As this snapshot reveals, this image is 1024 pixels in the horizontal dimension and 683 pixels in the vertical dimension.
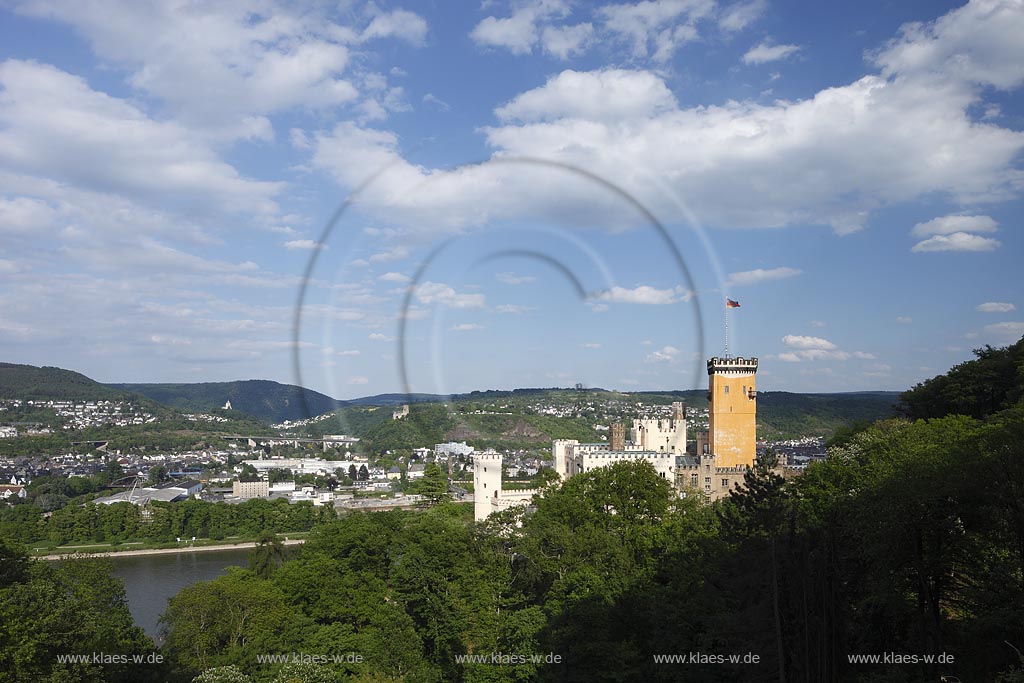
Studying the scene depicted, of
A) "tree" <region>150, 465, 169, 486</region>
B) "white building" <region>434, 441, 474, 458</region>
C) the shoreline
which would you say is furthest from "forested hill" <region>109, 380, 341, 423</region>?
the shoreline

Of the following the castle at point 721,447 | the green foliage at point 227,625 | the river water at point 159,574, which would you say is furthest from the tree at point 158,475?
the green foliage at point 227,625

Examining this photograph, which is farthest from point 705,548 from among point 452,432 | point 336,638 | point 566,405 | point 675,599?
point 452,432

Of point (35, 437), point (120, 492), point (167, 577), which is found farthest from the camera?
point (35, 437)

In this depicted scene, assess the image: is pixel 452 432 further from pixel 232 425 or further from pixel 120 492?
pixel 232 425

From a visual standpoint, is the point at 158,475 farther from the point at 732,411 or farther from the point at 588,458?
the point at 732,411

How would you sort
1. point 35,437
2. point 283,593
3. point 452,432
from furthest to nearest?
point 35,437 < point 452,432 < point 283,593

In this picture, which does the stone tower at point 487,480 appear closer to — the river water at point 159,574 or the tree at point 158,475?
the river water at point 159,574
